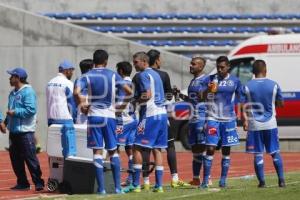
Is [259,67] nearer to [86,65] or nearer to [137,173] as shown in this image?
[137,173]

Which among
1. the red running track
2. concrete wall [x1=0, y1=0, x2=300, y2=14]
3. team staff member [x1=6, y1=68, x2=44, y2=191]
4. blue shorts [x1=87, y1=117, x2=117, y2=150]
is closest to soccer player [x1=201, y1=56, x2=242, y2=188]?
blue shorts [x1=87, y1=117, x2=117, y2=150]

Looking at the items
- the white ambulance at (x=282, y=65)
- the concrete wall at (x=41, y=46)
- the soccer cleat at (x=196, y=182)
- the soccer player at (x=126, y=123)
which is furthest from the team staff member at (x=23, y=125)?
the concrete wall at (x=41, y=46)

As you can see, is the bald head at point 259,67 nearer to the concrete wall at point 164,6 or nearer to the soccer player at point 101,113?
the soccer player at point 101,113

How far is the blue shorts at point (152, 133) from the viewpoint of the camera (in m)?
15.4

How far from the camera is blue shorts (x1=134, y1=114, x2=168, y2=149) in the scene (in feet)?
50.6

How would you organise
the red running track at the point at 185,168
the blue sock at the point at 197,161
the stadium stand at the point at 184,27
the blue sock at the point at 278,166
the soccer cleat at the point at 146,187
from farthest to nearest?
the stadium stand at the point at 184,27, the blue sock at the point at 197,161, the red running track at the point at 185,168, the soccer cleat at the point at 146,187, the blue sock at the point at 278,166

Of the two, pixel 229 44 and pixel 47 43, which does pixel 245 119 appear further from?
pixel 229 44

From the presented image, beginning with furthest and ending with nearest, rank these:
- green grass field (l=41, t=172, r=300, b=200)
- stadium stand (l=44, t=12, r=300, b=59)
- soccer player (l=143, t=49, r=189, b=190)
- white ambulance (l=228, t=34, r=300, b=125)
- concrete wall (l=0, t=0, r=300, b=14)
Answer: concrete wall (l=0, t=0, r=300, b=14), stadium stand (l=44, t=12, r=300, b=59), white ambulance (l=228, t=34, r=300, b=125), soccer player (l=143, t=49, r=189, b=190), green grass field (l=41, t=172, r=300, b=200)

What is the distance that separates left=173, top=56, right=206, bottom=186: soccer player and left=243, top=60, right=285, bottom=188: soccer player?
3.25 ft

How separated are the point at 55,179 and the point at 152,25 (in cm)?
1827

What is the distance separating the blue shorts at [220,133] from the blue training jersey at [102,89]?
1.55m

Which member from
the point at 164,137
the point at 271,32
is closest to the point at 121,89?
the point at 164,137

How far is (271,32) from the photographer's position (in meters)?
27.2

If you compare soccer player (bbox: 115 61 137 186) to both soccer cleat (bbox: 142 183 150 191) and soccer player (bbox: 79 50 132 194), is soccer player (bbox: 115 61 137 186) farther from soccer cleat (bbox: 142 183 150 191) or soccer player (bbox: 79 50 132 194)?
soccer player (bbox: 79 50 132 194)
